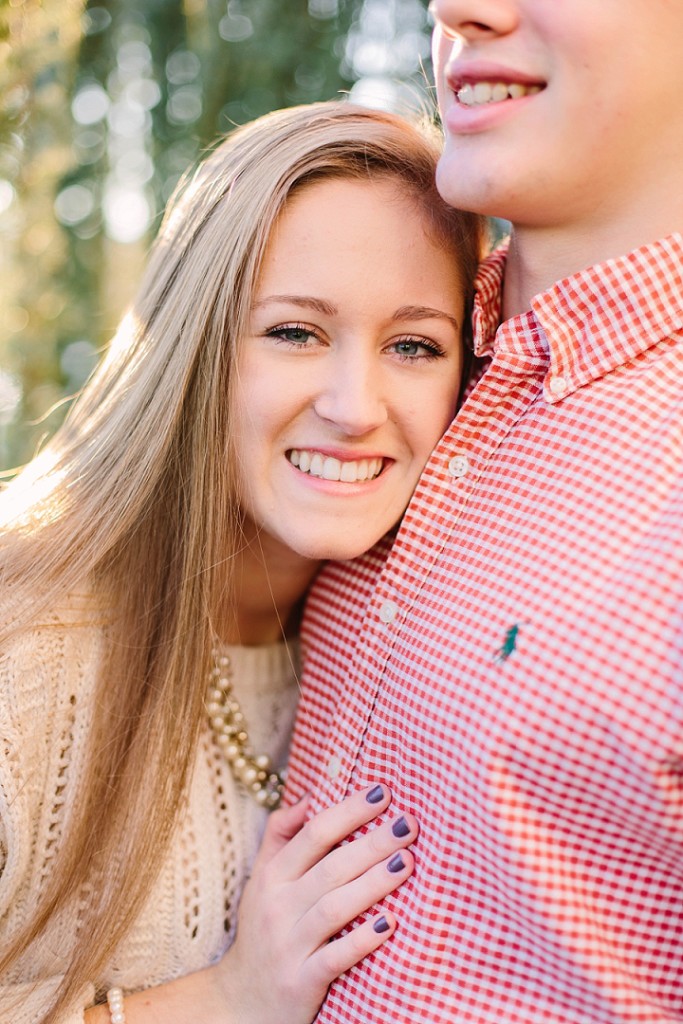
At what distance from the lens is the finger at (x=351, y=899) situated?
1.44 m

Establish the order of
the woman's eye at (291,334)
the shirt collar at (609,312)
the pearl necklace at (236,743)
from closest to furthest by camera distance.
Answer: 1. the shirt collar at (609,312)
2. the woman's eye at (291,334)
3. the pearl necklace at (236,743)

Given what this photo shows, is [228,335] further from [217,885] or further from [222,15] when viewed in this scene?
[222,15]

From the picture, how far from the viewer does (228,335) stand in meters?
1.65

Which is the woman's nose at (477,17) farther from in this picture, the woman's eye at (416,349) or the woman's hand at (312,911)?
the woman's hand at (312,911)

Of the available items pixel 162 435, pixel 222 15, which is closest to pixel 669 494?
pixel 162 435

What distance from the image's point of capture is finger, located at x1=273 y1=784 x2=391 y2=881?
1500 millimetres

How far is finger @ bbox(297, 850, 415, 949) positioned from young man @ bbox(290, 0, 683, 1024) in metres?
0.02

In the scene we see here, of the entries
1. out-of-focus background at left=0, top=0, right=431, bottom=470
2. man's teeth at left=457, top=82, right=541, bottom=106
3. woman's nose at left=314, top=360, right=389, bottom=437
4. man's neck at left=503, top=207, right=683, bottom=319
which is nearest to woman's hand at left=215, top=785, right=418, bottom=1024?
woman's nose at left=314, top=360, right=389, bottom=437

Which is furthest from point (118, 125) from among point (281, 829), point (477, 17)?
point (281, 829)

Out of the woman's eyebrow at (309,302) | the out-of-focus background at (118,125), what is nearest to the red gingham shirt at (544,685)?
the woman's eyebrow at (309,302)

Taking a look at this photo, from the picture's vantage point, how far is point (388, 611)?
1.53m

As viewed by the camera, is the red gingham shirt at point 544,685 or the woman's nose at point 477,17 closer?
the red gingham shirt at point 544,685

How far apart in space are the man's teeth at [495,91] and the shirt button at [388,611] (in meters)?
0.75

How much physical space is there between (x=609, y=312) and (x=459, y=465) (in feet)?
1.01
